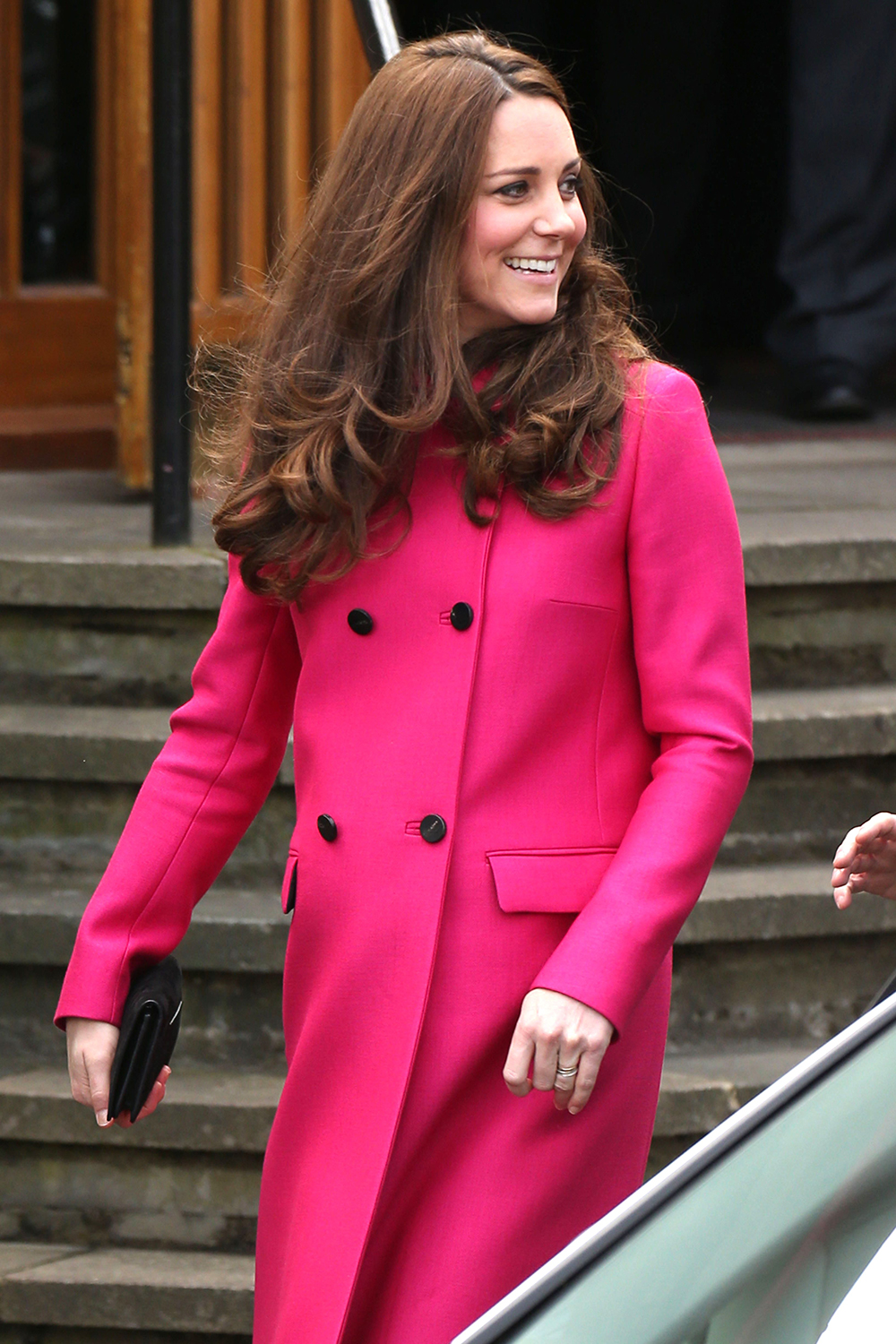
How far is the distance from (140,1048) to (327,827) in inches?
12.8

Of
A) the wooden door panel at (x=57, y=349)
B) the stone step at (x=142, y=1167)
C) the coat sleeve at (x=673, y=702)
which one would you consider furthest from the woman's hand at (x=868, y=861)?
the wooden door panel at (x=57, y=349)

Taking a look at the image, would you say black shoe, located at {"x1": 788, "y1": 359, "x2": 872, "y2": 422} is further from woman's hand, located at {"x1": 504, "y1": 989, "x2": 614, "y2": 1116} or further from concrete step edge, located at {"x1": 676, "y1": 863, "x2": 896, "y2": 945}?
woman's hand, located at {"x1": 504, "y1": 989, "x2": 614, "y2": 1116}

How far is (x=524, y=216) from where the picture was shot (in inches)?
77.4

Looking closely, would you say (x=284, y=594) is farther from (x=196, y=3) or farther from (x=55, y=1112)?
(x=196, y=3)

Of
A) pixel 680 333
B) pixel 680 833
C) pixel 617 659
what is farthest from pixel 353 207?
pixel 680 333

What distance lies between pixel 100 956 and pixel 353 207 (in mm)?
867

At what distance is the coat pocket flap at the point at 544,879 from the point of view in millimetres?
1938

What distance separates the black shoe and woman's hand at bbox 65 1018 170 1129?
4942 millimetres

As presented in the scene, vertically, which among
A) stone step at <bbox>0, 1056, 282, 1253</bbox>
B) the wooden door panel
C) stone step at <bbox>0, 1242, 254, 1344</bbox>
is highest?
the wooden door panel

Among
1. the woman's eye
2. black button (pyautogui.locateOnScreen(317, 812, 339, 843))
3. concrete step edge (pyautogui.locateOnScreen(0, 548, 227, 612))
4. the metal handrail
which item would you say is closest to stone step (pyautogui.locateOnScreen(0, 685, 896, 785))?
concrete step edge (pyautogui.locateOnScreen(0, 548, 227, 612))

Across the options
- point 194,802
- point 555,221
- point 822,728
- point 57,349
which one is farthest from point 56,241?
point 555,221

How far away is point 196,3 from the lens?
5.07m

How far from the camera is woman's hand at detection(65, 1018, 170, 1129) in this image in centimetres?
206

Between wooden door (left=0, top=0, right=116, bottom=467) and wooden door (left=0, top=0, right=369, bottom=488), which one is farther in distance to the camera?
wooden door (left=0, top=0, right=116, bottom=467)
